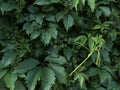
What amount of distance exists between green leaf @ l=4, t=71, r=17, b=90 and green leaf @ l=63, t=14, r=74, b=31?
459mm

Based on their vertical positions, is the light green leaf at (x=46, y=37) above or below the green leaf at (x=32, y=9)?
below

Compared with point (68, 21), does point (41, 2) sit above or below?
above

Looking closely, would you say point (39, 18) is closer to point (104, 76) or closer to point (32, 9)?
point (32, 9)

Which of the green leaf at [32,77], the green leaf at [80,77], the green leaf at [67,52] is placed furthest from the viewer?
the green leaf at [67,52]

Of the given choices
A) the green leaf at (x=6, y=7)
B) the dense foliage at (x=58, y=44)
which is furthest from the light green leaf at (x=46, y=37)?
the green leaf at (x=6, y=7)

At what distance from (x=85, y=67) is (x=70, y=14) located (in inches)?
15.8

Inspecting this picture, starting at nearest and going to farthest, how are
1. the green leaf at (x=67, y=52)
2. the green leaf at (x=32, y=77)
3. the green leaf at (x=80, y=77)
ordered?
the green leaf at (x=32, y=77), the green leaf at (x=80, y=77), the green leaf at (x=67, y=52)

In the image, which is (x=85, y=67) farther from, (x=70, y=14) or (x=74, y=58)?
(x=70, y=14)

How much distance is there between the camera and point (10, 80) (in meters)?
1.79

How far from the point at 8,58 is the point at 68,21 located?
0.45 meters

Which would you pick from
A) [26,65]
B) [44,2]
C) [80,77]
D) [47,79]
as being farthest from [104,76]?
[44,2]

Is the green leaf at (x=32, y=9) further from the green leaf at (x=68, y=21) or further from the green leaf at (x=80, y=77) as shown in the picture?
the green leaf at (x=80, y=77)

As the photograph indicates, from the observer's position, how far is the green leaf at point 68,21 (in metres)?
1.87

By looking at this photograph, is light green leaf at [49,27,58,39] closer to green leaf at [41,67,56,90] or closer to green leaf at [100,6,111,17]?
green leaf at [41,67,56,90]
